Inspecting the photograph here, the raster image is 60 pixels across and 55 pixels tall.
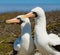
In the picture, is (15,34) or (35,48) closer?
(35,48)

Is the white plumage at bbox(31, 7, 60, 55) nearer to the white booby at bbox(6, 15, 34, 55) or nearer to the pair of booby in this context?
the pair of booby

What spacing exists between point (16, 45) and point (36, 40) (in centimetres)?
80

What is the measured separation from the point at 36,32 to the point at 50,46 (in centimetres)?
55

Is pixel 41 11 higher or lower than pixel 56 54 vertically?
higher

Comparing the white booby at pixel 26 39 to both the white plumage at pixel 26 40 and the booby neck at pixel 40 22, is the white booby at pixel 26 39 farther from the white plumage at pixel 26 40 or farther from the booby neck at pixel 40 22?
the booby neck at pixel 40 22

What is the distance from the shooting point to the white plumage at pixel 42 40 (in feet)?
33.3

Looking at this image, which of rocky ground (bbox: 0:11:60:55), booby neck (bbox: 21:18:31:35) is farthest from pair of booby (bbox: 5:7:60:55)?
rocky ground (bbox: 0:11:60:55)

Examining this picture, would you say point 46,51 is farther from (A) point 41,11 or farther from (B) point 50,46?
(A) point 41,11

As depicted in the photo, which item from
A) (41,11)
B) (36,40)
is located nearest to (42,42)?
(36,40)

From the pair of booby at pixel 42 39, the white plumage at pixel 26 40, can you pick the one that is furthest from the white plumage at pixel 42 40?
the white plumage at pixel 26 40

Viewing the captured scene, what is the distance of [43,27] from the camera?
10305mm

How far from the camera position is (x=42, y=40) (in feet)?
33.3

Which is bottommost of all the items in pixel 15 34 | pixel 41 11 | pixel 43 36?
pixel 15 34

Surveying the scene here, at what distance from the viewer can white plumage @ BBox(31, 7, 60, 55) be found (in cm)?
1016
